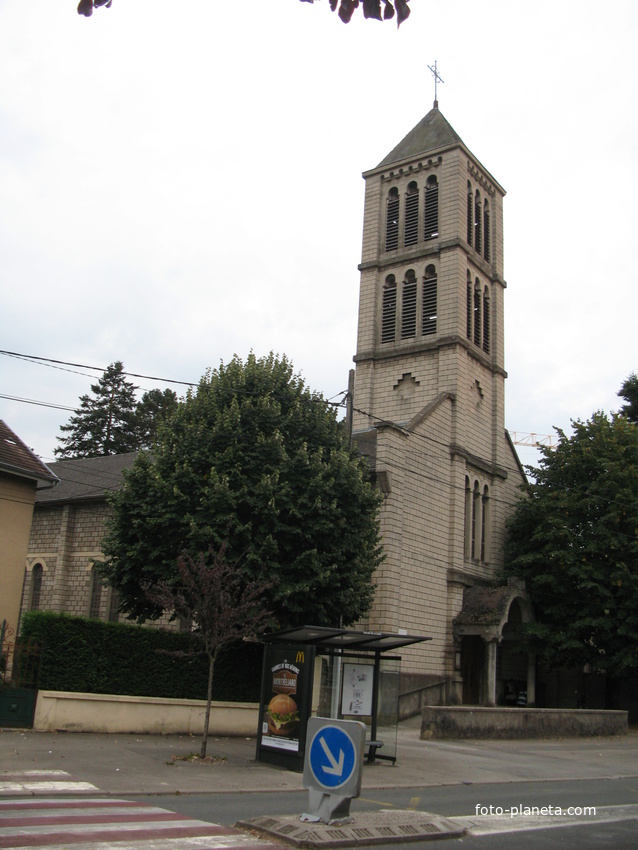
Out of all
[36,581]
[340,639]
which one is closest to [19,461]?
[340,639]

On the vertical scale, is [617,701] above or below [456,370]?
below

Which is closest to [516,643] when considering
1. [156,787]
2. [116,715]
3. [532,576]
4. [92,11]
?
[532,576]

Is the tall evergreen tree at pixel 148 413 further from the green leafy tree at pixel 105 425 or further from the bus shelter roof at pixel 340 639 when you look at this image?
the bus shelter roof at pixel 340 639

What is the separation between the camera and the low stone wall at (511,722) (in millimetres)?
21875

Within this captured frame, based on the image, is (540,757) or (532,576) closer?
(540,757)

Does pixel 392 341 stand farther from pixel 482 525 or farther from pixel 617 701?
pixel 617 701

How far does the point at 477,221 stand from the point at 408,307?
6.56 metres

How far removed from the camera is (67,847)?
7.49m

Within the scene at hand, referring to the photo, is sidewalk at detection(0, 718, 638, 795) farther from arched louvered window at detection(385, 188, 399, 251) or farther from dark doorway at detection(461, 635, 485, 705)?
arched louvered window at detection(385, 188, 399, 251)

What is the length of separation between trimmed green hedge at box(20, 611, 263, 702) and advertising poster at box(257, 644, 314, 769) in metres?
1.98

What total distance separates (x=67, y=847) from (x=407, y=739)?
1660 centimetres

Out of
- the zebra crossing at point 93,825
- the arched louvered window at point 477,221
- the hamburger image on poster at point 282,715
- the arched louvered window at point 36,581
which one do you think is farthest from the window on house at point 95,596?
the arched louvered window at point 477,221

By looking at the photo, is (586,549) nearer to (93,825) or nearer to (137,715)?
(137,715)

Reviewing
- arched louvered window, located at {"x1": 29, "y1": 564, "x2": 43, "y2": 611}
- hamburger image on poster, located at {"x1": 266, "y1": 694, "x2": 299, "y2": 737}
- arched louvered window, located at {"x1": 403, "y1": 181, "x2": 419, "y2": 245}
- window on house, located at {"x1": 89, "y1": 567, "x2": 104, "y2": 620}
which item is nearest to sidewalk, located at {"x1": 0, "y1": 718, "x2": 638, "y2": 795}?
hamburger image on poster, located at {"x1": 266, "y1": 694, "x2": 299, "y2": 737}
